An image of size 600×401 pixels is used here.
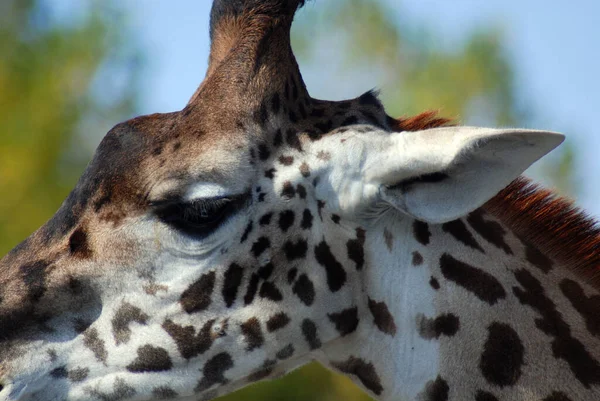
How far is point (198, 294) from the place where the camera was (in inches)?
144

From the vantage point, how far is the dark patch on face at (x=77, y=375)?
3.62m

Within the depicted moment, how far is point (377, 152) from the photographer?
3713 mm

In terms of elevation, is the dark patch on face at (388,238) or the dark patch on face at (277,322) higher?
the dark patch on face at (388,238)

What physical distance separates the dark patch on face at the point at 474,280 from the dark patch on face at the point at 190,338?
1.07 metres

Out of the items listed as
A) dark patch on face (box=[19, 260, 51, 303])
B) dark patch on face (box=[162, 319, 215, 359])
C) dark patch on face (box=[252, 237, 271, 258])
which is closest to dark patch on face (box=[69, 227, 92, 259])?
dark patch on face (box=[19, 260, 51, 303])

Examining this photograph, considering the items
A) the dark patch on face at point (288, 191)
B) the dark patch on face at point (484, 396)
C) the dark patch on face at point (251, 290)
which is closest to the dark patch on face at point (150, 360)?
the dark patch on face at point (251, 290)

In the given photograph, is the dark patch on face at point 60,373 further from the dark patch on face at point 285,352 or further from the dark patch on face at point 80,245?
the dark patch on face at point 285,352

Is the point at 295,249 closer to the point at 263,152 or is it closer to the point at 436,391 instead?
the point at 263,152

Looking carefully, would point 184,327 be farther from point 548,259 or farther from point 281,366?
point 548,259

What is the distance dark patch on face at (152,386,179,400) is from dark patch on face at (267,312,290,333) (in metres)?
0.50

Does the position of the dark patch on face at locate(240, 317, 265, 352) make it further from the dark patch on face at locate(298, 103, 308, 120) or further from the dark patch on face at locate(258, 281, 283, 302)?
the dark patch on face at locate(298, 103, 308, 120)

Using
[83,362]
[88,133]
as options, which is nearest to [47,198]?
[88,133]

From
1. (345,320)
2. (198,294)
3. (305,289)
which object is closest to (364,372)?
(345,320)

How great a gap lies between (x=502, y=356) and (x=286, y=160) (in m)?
1.29
